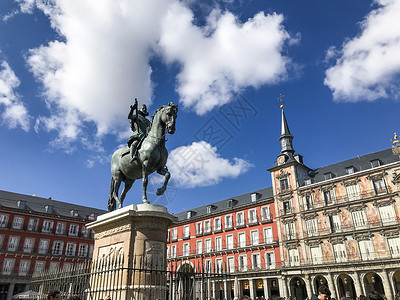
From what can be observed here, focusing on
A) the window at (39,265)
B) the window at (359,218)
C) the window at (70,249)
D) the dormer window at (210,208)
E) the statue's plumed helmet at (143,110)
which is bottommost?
the window at (39,265)

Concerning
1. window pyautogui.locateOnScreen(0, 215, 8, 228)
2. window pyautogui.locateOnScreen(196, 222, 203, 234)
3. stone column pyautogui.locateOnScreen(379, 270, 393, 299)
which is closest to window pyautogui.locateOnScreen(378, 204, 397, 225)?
stone column pyautogui.locateOnScreen(379, 270, 393, 299)

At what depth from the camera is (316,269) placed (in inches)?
1218

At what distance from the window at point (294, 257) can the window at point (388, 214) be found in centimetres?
954

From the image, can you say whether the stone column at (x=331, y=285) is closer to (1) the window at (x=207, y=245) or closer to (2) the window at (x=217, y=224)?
(2) the window at (x=217, y=224)

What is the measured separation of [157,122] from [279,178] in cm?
3185

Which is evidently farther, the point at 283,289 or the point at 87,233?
the point at 87,233

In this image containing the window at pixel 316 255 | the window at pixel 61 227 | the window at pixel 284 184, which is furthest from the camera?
the window at pixel 61 227

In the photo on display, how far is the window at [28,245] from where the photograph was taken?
38.0 meters

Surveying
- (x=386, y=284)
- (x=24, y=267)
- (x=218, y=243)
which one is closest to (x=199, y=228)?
(x=218, y=243)

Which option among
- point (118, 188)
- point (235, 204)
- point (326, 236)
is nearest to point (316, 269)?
point (326, 236)

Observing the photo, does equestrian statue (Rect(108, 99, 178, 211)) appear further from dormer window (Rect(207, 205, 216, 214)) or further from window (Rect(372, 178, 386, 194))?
dormer window (Rect(207, 205, 216, 214))

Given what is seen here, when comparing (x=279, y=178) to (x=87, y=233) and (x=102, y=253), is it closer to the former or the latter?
(x=87, y=233)

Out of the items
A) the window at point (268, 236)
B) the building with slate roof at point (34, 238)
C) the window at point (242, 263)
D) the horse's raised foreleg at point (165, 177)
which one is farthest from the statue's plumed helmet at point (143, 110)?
the window at point (242, 263)

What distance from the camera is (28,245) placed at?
3844 cm
